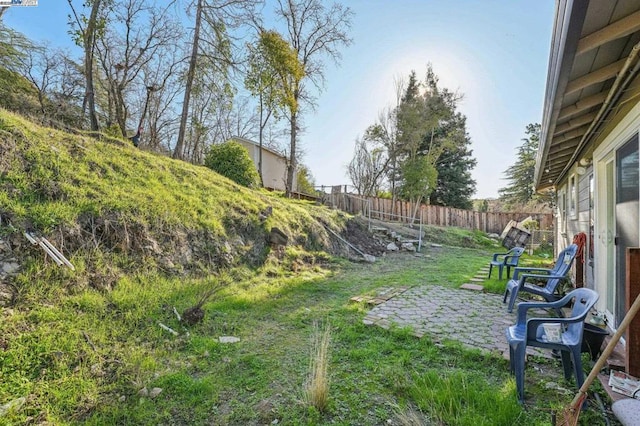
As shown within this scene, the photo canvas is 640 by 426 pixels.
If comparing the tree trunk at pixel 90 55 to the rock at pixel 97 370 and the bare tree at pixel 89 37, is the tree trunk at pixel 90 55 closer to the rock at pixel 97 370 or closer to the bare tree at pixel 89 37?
the bare tree at pixel 89 37

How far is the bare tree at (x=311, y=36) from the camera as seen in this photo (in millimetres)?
12789

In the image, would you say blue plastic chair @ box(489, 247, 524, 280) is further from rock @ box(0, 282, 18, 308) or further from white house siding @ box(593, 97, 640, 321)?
rock @ box(0, 282, 18, 308)

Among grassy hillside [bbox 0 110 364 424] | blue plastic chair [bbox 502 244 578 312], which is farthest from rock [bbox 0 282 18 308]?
blue plastic chair [bbox 502 244 578 312]

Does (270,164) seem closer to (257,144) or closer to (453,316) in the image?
(257,144)

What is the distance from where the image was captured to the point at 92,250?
3.58 meters

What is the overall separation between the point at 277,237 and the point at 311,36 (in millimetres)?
10401

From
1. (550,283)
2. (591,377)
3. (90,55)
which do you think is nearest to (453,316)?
(550,283)

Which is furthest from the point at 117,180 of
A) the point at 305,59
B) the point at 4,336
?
the point at 305,59

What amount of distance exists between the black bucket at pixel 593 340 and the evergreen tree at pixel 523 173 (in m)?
20.3

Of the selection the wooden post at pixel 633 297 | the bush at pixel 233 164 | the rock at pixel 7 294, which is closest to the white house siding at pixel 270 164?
the bush at pixel 233 164

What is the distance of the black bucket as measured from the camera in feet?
8.17

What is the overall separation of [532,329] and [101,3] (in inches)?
481

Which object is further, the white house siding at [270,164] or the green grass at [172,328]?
the white house siding at [270,164]

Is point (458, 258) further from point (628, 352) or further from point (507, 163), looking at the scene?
point (507, 163)
